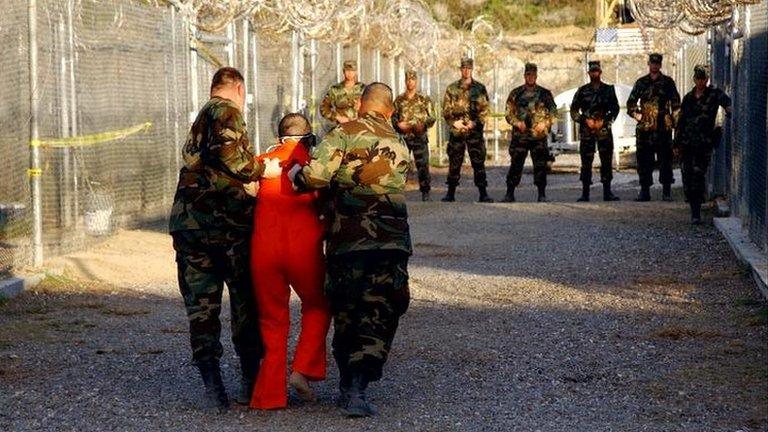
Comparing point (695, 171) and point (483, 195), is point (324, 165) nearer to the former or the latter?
point (695, 171)

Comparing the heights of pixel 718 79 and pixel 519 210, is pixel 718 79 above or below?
above

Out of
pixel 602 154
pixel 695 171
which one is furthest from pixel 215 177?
pixel 602 154

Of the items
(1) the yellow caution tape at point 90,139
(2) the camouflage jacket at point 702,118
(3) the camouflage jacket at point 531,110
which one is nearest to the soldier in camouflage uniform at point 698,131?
(2) the camouflage jacket at point 702,118

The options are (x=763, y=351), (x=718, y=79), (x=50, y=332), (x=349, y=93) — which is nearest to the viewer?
(x=763, y=351)

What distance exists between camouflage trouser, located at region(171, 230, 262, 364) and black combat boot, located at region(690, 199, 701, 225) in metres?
9.84

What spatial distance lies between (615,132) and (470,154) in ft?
34.9

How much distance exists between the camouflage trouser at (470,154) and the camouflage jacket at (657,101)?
219 cm

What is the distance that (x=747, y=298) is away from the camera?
11.0 m

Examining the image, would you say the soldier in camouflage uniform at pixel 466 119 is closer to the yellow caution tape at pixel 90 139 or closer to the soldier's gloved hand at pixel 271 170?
the yellow caution tape at pixel 90 139

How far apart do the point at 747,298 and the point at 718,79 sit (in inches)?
349

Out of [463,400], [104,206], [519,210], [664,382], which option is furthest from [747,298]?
[519,210]

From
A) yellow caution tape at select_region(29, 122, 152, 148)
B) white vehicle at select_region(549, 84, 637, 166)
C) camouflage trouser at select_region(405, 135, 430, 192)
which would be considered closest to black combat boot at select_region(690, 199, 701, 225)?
camouflage trouser at select_region(405, 135, 430, 192)

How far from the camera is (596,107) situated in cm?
1989

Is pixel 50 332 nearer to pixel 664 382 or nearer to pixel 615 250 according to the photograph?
pixel 664 382
